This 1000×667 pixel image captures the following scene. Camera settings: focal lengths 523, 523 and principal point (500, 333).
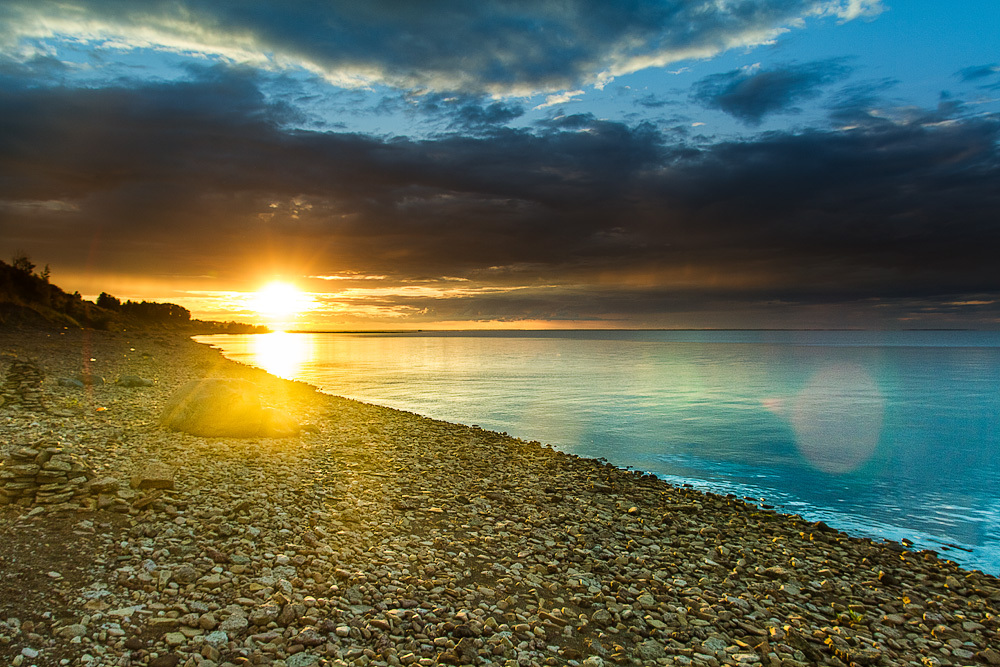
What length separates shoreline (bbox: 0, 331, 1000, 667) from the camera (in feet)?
23.8

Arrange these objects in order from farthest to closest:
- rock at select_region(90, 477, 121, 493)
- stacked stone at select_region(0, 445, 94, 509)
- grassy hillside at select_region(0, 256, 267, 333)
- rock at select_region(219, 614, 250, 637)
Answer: grassy hillside at select_region(0, 256, 267, 333), rock at select_region(90, 477, 121, 493), stacked stone at select_region(0, 445, 94, 509), rock at select_region(219, 614, 250, 637)

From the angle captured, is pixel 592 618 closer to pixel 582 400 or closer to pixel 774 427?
pixel 774 427

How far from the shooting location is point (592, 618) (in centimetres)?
866

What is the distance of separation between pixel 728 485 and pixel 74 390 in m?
29.9

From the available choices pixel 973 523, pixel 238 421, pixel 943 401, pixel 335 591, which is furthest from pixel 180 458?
pixel 943 401

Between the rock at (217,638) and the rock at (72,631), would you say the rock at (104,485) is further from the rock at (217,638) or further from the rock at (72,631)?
the rock at (217,638)

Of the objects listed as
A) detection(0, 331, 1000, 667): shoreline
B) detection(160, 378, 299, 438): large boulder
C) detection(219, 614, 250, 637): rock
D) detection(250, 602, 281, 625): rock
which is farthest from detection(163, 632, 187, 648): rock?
detection(160, 378, 299, 438): large boulder

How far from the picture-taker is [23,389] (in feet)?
70.4

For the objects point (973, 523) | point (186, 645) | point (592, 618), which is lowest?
point (973, 523)

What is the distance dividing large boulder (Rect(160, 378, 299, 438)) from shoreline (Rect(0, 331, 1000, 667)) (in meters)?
2.59

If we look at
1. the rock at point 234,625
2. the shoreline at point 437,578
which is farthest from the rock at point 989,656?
the rock at point 234,625

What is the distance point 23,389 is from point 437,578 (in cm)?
2208

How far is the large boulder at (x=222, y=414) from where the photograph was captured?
18828 mm

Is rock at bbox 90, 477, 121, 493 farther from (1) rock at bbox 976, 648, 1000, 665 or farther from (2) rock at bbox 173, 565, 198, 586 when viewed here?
(1) rock at bbox 976, 648, 1000, 665
